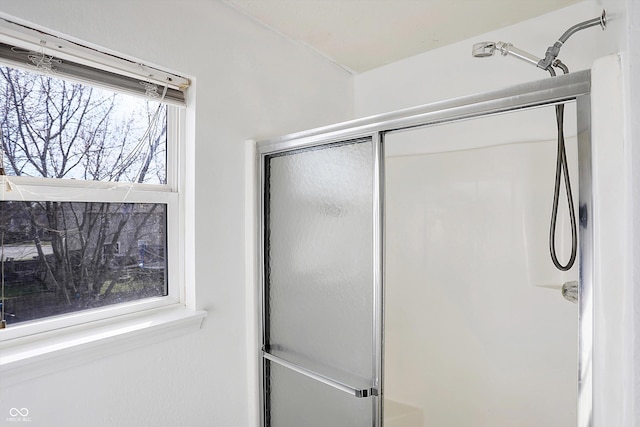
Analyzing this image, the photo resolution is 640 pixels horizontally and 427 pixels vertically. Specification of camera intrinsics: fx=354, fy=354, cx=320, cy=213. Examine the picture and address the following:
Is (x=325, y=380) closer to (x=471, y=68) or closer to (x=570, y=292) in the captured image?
(x=570, y=292)

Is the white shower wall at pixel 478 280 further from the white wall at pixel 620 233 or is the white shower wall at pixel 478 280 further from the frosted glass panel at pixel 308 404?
the white wall at pixel 620 233

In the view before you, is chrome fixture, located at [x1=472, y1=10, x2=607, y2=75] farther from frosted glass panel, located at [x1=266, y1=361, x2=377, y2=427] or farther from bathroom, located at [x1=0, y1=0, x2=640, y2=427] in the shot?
frosted glass panel, located at [x1=266, y1=361, x2=377, y2=427]

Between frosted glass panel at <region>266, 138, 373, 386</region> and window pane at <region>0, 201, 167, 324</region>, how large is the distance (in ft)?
1.55

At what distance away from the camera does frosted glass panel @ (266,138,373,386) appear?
1242 millimetres

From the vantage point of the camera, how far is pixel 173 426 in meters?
1.30

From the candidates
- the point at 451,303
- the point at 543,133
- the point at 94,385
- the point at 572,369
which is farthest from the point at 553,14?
the point at 94,385

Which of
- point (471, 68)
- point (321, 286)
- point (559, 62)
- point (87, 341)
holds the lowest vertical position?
point (87, 341)

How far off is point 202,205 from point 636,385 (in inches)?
51.1

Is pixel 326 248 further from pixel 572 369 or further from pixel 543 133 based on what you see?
pixel 572 369

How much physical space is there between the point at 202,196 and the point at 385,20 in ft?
3.63

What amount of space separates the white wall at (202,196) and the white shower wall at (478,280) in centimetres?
85

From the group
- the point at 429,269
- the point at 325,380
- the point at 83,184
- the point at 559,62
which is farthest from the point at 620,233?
the point at 83,184

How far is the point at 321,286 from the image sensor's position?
4.49 ft
